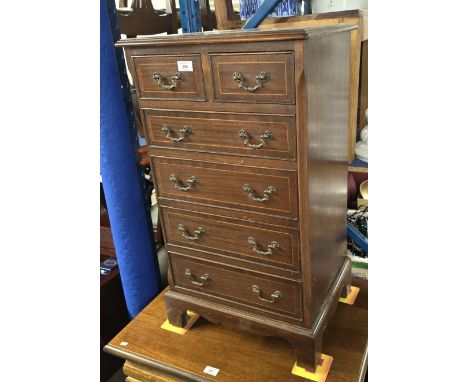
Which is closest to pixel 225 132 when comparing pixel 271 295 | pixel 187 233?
A: pixel 187 233

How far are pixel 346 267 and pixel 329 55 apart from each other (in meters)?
0.68

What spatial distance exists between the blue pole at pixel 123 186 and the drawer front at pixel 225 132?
26 cm

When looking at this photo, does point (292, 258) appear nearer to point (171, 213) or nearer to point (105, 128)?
point (171, 213)

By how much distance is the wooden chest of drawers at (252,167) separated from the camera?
0.90m

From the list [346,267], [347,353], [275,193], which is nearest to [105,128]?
[275,193]

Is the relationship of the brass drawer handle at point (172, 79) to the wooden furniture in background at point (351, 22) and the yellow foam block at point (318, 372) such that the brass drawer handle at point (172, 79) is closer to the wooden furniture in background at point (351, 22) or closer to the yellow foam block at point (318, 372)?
the wooden furniture in background at point (351, 22)

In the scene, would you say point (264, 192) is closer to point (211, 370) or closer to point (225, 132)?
point (225, 132)

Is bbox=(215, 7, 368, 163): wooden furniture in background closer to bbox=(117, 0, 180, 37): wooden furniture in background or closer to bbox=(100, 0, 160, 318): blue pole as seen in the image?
bbox=(117, 0, 180, 37): wooden furniture in background

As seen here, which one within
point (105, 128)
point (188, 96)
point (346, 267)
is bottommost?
point (346, 267)

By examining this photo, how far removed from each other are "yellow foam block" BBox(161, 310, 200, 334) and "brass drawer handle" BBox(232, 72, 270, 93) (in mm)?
763

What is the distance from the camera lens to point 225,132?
100 centimetres

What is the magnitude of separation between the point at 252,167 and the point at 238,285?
35 centimetres

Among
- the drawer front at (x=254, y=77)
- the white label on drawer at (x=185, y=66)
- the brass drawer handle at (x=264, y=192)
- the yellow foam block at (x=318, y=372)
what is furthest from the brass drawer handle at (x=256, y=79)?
the yellow foam block at (x=318, y=372)
